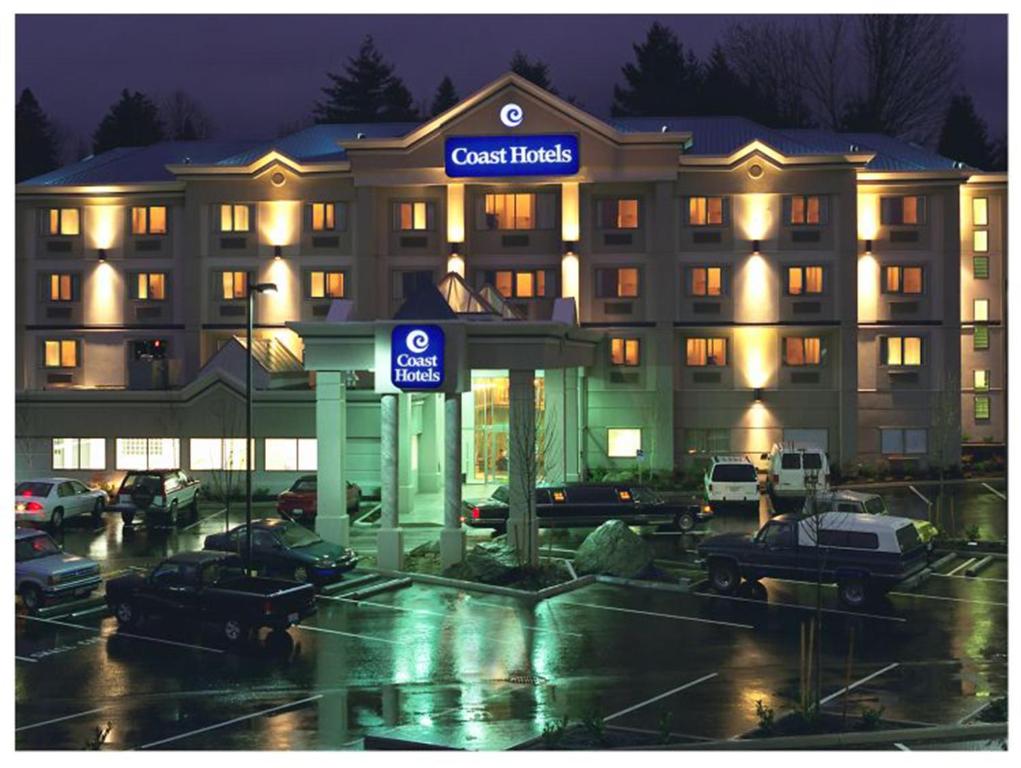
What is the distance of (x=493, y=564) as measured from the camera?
107 ft

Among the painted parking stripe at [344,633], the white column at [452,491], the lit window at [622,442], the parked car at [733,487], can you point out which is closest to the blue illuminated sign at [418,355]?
the white column at [452,491]

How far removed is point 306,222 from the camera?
55.5 metres

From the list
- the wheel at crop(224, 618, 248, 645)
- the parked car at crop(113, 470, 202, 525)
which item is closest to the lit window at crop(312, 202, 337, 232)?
the parked car at crop(113, 470, 202, 525)

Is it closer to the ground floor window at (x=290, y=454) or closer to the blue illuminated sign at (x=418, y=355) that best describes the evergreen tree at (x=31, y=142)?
the ground floor window at (x=290, y=454)

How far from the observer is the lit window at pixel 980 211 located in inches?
2340

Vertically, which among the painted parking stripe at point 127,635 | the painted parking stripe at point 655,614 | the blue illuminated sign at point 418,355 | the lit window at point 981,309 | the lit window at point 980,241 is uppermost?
the lit window at point 980,241

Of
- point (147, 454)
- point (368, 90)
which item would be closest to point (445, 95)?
point (368, 90)

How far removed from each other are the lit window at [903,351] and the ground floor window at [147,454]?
27926 mm

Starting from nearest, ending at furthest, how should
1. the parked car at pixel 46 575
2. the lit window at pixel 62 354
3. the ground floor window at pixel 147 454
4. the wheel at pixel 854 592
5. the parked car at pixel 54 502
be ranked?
the wheel at pixel 854 592, the parked car at pixel 46 575, the parked car at pixel 54 502, the ground floor window at pixel 147 454, the lit window at pixel 62 354

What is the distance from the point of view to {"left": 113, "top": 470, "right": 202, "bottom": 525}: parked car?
42.0 meters

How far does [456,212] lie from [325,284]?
6268mm

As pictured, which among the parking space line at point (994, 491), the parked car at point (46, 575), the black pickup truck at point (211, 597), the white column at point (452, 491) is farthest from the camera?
the parking space line at point (994, 491)

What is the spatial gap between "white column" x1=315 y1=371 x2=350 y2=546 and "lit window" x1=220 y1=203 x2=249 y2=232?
21.8 metres

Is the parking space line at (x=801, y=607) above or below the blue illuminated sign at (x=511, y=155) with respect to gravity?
below
